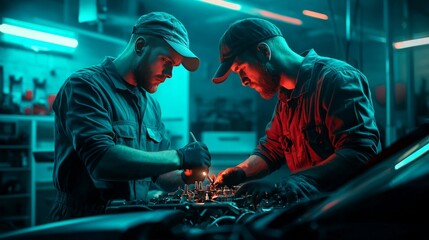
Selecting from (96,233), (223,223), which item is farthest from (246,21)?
(96,233)

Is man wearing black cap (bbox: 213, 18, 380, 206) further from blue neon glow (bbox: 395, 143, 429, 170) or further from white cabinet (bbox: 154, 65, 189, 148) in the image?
white cabinet (bbox: 154, 65, 189, 148)

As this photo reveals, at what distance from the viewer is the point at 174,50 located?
64.5 inches

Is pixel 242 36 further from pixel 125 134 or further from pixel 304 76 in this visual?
pixel 125 134

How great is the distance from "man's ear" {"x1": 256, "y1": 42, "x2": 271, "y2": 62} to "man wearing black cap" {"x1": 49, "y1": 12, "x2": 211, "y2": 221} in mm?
256

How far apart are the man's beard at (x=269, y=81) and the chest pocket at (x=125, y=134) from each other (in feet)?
1.79

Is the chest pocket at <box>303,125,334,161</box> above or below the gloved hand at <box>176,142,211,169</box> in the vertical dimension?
above

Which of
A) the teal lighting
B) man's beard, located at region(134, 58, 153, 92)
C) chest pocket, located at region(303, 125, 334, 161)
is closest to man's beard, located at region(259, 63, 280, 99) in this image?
chest pocket, located at region(303, 125, 334, 161)

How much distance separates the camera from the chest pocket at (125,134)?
160cm

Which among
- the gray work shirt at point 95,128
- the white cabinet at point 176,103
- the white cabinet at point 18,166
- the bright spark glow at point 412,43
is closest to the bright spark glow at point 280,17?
the white cabinet at point 176,103

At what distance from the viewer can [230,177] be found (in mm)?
1765

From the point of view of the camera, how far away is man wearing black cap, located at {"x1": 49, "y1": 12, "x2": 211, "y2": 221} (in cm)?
144

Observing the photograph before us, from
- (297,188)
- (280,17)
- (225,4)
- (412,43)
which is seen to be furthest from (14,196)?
(412,43)

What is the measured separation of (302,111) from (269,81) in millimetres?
185

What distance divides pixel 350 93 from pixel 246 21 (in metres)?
0.47
